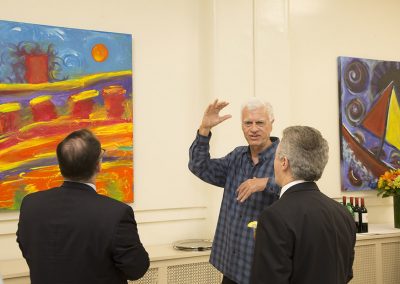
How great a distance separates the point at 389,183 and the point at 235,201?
2.35 meters

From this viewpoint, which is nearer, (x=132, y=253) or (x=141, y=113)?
(x=132, y=253)

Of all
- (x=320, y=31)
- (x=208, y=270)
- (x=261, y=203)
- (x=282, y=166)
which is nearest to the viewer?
(x=282, y=166)

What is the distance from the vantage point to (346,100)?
4395 mm

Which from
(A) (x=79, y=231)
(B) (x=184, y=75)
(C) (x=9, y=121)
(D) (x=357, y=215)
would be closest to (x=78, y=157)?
A: (A) (x=79, y=231)

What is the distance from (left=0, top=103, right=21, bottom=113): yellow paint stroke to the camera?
305 centimetres

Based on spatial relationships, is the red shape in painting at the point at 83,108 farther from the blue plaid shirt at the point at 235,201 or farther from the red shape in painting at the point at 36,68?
the blue plaid shirt at the point at 235,201

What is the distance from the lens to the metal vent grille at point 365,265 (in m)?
3.86

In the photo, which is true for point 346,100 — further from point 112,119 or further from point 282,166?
point 282,166

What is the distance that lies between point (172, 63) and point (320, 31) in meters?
1.58

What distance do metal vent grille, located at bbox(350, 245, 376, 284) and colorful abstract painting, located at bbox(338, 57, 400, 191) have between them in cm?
66

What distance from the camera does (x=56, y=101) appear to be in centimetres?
321

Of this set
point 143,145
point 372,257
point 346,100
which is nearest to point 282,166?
point 143,145

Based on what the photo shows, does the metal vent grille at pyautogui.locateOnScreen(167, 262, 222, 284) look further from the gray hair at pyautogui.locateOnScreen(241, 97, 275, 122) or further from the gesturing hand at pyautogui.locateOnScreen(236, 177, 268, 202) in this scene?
the gray hair at pyautogui.locateOnScreen(241, 97, 275, 122)

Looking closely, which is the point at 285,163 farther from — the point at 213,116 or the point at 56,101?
the point at 56,101
